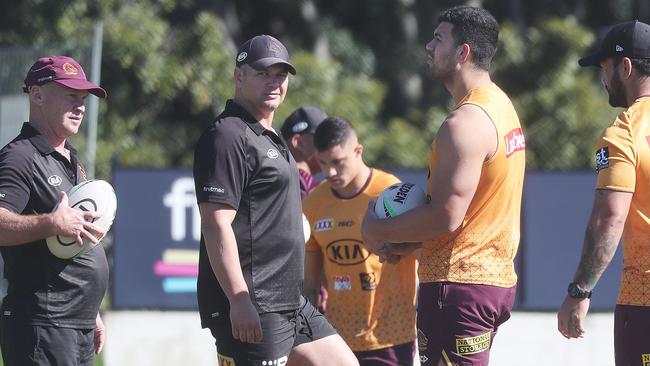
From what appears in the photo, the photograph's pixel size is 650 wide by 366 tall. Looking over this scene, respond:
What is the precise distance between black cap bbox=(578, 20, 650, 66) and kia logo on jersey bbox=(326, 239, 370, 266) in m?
2.10

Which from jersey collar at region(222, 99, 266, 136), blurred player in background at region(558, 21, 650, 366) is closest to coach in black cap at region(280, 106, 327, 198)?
jersey collar at region(222, 99, 266, 136)

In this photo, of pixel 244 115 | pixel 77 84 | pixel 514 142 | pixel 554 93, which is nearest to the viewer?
pixel 514 142

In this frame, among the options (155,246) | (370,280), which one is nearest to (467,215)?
(370,280)

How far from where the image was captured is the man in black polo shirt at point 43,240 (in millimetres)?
5039

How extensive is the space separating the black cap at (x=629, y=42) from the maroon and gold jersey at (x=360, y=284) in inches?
79.4

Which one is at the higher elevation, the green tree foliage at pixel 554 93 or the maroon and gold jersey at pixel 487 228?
the green tree foliage at pixel 554 93

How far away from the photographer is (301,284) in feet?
17.9

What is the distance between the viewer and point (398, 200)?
5.21 metres

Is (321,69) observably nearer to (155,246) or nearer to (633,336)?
(155,246)

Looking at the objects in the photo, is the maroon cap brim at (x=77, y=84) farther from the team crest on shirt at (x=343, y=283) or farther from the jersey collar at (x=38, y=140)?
the team crest on shirt at (x=343, y=283)

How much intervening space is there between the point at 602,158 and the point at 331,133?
6.99 ft

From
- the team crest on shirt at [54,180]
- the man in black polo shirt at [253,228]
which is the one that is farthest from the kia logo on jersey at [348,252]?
the team crest on shirt at [54,180]

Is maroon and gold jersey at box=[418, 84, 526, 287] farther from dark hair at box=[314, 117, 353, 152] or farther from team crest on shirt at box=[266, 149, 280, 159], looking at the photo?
dark hair at box=[314, 117, 353, 152]

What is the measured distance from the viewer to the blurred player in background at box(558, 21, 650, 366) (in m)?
4.92
